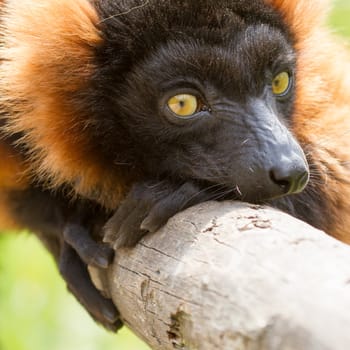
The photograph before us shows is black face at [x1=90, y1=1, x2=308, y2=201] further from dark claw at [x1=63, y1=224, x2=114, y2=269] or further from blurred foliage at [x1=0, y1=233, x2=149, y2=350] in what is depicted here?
blurred foliage at [x1=0, y1=233, x2=149, y2=350]

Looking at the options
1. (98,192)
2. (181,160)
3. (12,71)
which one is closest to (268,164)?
(181,160)

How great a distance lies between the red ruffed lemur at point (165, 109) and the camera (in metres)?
2.50

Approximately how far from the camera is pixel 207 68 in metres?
2.57

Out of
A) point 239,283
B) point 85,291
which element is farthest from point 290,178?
point 85,291

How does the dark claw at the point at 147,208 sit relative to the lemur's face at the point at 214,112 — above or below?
below

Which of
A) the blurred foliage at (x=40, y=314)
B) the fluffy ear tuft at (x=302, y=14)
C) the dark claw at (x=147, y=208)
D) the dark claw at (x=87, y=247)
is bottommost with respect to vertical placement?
the blurred foliage at (x=40, y=314)

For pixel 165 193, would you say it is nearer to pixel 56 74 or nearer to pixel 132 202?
pixel 132 202

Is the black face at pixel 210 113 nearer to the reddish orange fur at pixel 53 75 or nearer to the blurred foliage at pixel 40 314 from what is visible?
the reddish orange fur at pixel 53 75

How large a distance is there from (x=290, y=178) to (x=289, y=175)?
14 mm

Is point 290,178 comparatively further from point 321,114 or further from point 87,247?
point 87,247

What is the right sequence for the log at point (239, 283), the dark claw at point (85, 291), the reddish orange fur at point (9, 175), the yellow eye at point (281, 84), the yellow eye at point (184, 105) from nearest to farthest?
the log at point (239, 283) → the yellow eye at point (184, 105) → the yellow eye at point (281, 84) → the dark claw at point (85, 291) → the reddish orange fur at point (9, 175)

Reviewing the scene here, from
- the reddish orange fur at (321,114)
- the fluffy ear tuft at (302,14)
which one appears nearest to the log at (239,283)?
the reddish orange fur at (321,114)

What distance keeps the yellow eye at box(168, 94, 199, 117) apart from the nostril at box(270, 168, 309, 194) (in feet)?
1.32

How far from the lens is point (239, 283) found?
176cm
